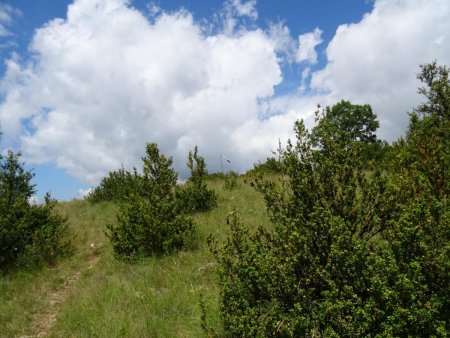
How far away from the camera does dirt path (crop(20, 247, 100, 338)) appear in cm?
628

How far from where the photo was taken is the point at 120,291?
21.9ft

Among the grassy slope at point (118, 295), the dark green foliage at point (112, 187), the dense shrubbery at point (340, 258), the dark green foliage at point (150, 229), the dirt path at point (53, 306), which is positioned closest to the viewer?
the dense shrubbery at point (340, 258)

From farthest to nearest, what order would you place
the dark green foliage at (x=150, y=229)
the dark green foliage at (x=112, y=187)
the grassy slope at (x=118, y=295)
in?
the dark green foliage at (x=112, y=187) < the dark green foliage at (x=150, y=229) < the grassy slope at (x=118, y=295)

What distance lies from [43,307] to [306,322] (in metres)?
5.50

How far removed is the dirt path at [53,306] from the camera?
20.6ft

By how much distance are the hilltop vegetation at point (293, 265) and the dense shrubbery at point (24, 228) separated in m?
0.49

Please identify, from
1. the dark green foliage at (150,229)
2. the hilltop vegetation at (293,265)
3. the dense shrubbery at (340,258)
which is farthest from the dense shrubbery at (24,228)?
the dense shrubbery at (340,258)

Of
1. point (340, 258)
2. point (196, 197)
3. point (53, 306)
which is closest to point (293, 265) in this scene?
point (340, 258)

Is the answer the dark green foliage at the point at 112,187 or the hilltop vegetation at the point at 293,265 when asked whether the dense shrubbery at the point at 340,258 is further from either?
the dark green foliage at the point at 112,187

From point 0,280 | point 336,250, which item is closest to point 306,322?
point 336,250

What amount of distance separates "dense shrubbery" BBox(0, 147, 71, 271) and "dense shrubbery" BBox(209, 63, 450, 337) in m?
5.95

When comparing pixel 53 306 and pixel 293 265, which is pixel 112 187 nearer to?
pixel 53 306

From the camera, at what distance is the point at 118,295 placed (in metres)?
6.57

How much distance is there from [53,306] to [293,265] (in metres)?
5.13
